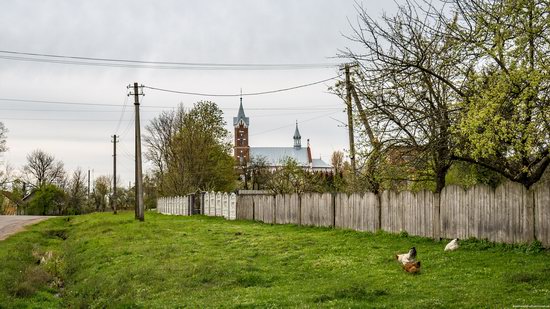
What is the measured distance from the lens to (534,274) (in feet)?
40.9

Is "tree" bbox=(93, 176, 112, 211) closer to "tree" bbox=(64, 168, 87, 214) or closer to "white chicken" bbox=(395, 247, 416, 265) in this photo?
"tree" bbox=(64, 168, 87, 214)

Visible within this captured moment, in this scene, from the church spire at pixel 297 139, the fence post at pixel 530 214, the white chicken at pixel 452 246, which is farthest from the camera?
the church spire at pixel 297 139

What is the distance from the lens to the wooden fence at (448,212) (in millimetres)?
16328

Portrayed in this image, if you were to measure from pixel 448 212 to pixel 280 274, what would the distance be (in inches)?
271

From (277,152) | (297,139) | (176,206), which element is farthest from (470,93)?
(297,139)

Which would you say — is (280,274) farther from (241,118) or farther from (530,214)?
(241,118)

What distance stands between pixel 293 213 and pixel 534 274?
66.7 feet

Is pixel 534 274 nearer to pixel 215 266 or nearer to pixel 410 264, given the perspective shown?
pixel 410 264

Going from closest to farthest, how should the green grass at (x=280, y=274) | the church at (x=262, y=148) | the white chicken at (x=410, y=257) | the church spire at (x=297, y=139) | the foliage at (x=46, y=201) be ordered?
the green grass at (x=280, y=274) → the white chicken at (x=410, y=257) → the foliage at (x=46, y=201) → the church at (x=262, y=148) → the church spire at (x=297, y=139)

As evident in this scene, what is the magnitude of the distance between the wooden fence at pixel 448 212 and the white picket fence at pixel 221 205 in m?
11.4

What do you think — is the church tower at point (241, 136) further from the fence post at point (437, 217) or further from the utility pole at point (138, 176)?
the fence post at point (437, 217)

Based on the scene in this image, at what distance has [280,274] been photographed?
51.0 feet

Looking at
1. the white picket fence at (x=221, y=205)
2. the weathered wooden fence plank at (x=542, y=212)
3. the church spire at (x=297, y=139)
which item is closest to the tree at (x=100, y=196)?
the church spire at (x=297, y=139)

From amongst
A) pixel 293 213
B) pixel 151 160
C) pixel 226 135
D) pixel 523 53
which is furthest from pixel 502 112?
pixel 151 160
